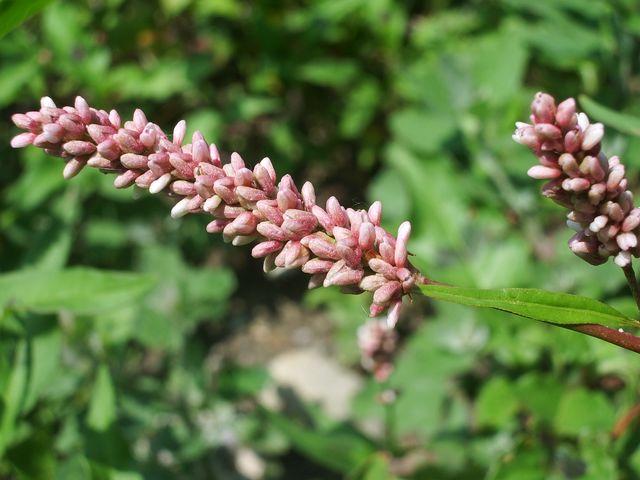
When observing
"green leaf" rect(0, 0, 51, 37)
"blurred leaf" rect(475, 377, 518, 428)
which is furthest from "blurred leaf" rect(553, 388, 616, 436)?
"green leaf" rect(0, 0, 51, 37)

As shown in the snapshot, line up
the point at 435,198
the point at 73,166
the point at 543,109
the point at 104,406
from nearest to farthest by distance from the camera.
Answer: the point at 543,109 < the point at 73,166 < the point at 104,406 < the point at 435,198

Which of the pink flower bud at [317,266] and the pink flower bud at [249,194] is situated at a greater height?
the pink flower bud at [249,194]

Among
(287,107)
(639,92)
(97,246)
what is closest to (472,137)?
(639,92)

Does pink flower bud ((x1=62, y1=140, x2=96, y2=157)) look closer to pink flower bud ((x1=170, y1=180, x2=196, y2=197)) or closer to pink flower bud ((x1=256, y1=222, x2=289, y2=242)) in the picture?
pink flower bud ((x1=170, y1=180, x2=196, y2=197))

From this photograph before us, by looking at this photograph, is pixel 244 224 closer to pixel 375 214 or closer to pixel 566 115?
pixel 375 214

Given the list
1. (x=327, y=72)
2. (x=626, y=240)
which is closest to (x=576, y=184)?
(x=626, y=240)

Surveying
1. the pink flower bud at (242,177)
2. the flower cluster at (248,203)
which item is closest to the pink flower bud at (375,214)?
the flower cluster at (248,203)

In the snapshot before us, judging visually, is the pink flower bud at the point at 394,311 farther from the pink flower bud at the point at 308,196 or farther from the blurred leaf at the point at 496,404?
the blurred leaf at the point at 496,404
